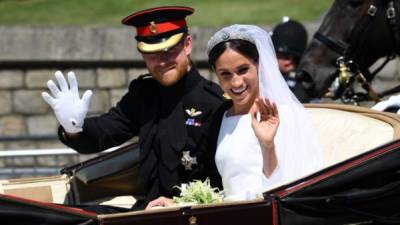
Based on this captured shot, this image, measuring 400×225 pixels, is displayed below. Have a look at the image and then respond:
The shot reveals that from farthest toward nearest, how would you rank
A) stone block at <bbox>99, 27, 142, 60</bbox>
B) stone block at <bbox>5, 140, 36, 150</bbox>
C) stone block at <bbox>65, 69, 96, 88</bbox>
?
stone block at <bbox>65, 69, 96, 88</bbox>, stone block at <bbox>99, 27, 142, 60</bbox>, stone block at <bbox>5, 140, 36, 150</bbox>

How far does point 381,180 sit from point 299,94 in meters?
2.10

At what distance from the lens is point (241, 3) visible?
10.2 meters

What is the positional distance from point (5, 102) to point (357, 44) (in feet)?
12.1

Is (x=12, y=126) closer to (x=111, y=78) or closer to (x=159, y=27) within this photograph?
(x=111, y=78)

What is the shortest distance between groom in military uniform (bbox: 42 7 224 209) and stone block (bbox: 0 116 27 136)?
13.3ft

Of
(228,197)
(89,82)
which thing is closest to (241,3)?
(89,82)

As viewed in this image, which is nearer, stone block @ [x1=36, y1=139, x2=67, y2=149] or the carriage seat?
the carriage seat

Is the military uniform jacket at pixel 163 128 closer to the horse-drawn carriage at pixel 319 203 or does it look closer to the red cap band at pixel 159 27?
the red cap band at pixel 159 27

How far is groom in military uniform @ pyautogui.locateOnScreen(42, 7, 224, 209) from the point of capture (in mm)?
4660

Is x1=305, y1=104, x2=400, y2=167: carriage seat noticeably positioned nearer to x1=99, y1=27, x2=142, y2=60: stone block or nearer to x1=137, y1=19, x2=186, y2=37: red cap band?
x1=137, y1=19, x2=186, y2=37: red cap band

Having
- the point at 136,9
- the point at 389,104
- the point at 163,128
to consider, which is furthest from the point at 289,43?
the point at 136,9

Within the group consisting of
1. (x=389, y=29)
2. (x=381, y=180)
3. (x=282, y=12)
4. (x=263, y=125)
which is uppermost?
(x=282, y=12)

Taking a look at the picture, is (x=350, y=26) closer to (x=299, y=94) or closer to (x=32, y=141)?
(x=299, y=94)

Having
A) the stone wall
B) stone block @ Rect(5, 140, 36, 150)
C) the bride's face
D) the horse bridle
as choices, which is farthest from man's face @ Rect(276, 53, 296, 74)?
the bride's face
